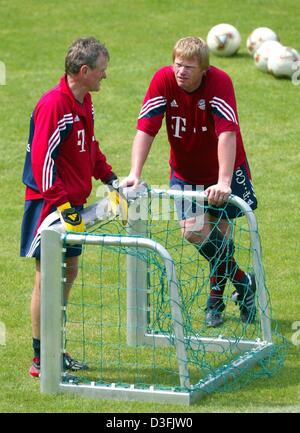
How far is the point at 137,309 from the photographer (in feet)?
24.7

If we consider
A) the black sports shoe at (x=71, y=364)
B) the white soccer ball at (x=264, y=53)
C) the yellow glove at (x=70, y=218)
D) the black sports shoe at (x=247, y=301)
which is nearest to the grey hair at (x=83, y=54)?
the yellow glove at (x=70, y=218)

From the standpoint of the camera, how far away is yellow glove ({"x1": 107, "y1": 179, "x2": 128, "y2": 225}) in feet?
23.0

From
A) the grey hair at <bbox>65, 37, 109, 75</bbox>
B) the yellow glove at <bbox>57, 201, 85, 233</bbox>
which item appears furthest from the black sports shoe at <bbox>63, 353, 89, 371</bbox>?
the grey hair at <bbox>65, 37, 109, 75</bbox>

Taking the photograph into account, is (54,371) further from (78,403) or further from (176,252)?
(176,252)

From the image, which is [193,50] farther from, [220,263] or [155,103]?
[220,263]

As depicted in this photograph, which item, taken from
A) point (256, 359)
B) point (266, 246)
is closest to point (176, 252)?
point (266, 246)

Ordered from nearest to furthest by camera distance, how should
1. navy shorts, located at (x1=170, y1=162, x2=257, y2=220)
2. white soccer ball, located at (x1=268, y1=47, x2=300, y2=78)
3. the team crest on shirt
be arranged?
1. the team crest on shirt
2. navy shorts, located at (x1=170, y1=162, x2=257, y2=220)
3. white soccer ball, located at (x1=268, y1=47, x2=300, y2=78)

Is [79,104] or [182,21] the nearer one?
[79,104]

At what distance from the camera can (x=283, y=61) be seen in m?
13.3

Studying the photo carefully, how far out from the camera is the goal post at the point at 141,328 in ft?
21.0

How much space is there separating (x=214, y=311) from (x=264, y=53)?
255 inches

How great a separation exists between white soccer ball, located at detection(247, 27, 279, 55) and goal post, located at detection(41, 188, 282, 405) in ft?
20.4

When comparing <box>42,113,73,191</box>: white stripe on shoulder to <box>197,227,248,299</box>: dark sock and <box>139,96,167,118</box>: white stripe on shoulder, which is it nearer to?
<box>139,96,167,118</box>: white stripe on shoulder

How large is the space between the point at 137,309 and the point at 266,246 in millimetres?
2147
